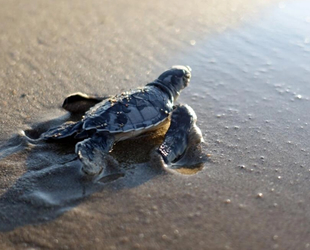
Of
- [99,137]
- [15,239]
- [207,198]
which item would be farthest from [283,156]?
[15,239]

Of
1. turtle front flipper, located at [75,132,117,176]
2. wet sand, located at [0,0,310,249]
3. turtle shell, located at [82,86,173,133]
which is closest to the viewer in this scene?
wet sand, located at [0,0,310,249]

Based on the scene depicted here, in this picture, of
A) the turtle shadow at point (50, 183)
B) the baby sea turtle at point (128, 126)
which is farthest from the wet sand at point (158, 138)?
the baby sea turtle at point (128, 126)

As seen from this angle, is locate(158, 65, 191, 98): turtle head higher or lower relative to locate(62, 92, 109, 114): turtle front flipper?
higher

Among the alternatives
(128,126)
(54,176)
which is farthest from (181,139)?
(54,176)

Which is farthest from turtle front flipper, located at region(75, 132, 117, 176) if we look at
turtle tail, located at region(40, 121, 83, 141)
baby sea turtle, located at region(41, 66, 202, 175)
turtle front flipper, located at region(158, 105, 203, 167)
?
turtle front flipper, located at region(158, 105, 203, 167)

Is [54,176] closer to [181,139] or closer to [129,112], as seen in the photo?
[129,112]

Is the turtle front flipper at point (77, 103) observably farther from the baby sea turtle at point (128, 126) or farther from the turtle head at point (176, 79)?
the turtle head at point (176, 79)

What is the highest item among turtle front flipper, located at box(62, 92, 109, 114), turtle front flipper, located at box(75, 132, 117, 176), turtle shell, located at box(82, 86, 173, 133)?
turtle shell, located at box(82, 86, 173, 133)

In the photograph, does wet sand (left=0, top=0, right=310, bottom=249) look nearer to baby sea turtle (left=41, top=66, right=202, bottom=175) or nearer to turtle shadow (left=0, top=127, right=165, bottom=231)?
turtle shadow (left=0, top=127, right=165, bottom=231)
